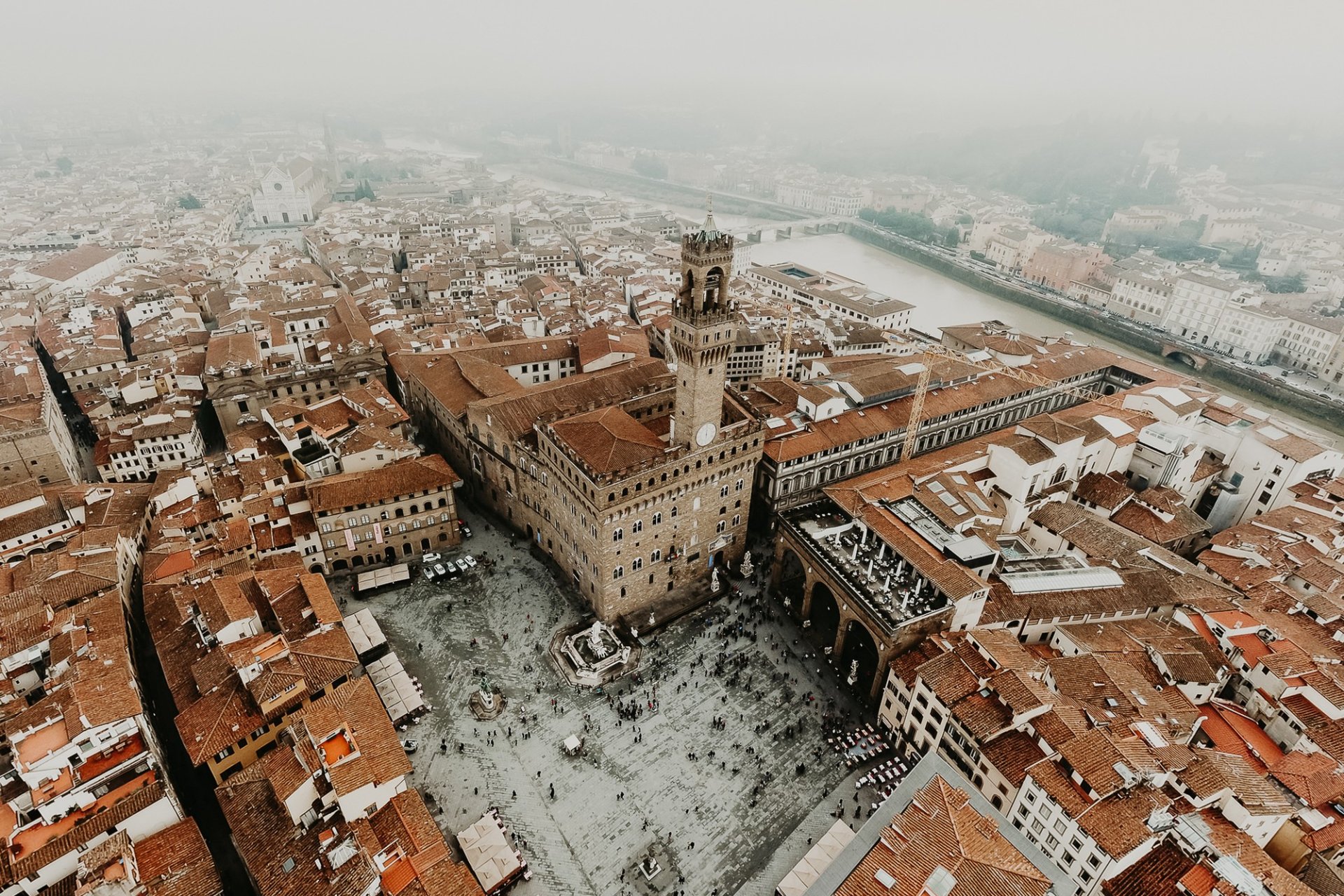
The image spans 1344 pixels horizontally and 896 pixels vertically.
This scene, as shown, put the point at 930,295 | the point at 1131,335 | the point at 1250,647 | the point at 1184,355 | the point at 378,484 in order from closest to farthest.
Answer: the point at 1250,647
the point at 378,484
the point at 1184,355
the point at 1131,335
the point at 930,295

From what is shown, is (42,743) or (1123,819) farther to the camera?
(42,743)

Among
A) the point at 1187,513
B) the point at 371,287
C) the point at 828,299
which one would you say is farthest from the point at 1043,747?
the point at 371,287

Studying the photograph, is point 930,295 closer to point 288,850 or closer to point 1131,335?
point 1131,335

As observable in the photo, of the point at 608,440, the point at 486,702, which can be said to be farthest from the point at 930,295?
the point at 486,702

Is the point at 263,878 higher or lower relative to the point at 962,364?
lower

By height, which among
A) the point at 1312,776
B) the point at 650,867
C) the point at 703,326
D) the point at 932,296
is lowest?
the point at 650,867

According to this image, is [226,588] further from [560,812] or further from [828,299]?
[828,299]

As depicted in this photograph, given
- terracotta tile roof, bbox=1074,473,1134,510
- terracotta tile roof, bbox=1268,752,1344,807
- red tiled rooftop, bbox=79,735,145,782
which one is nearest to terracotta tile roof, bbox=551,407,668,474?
red tiled rooftop, bbox=79,735,145,782
